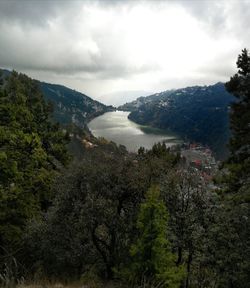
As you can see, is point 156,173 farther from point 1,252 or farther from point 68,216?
point 1,252

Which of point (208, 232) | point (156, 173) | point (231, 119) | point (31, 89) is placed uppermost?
point (31, 89)

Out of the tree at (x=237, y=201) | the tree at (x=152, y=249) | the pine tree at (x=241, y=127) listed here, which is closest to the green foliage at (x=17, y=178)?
the tree at (x=152, y=249)

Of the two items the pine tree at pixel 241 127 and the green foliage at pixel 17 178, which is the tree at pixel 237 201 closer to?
the pine tree at pixel 241 127

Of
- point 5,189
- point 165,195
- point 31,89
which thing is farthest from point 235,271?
point 31,89

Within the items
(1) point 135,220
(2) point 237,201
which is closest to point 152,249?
(1) point 135,220

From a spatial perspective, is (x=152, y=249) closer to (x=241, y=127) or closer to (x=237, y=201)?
(x=237, y=201)

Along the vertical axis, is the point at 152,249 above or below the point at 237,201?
below

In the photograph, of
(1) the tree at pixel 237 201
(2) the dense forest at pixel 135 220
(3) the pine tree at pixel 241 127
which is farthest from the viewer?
(3) the pine tree at pixel 241 127

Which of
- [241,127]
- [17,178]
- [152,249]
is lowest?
[152,249]
